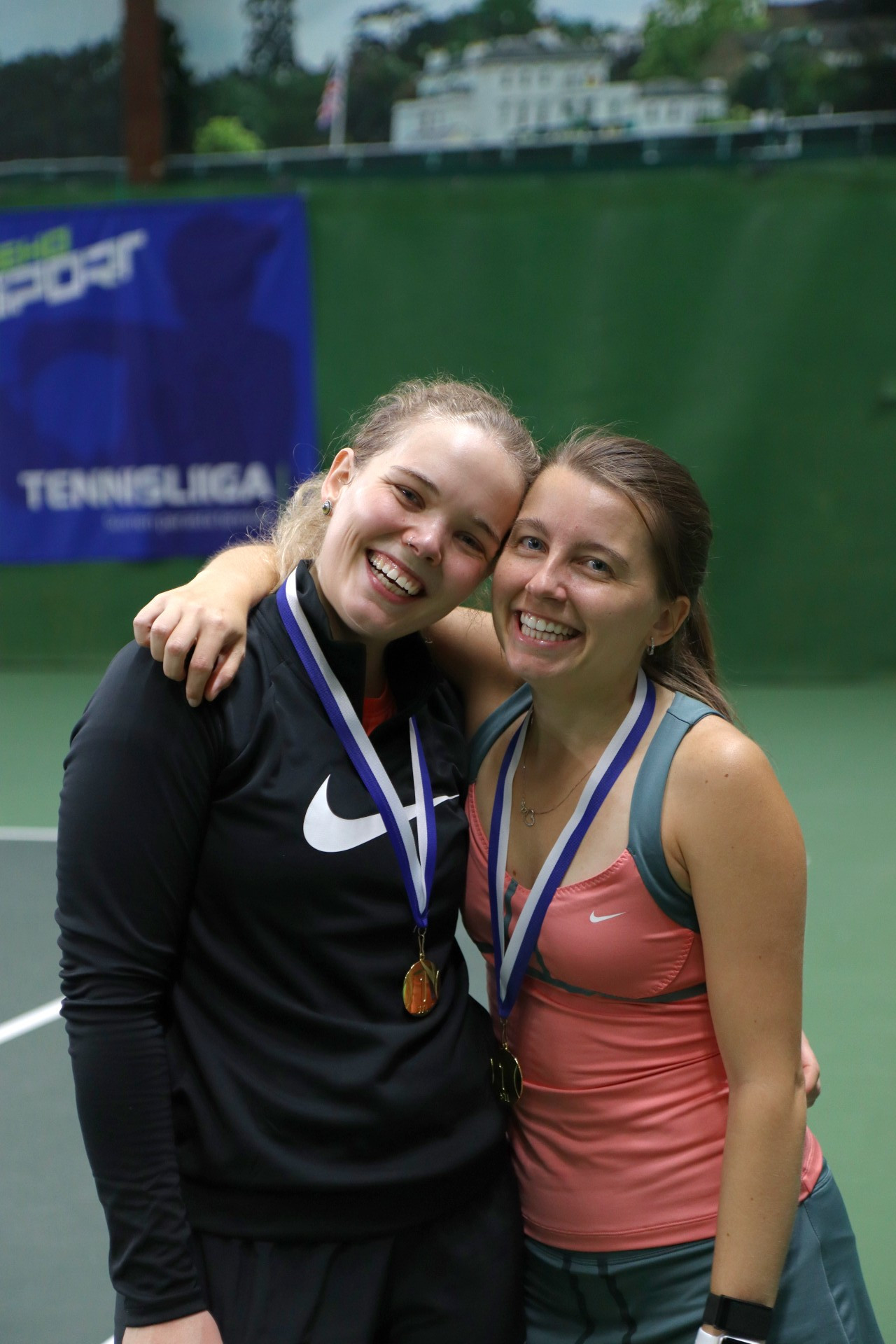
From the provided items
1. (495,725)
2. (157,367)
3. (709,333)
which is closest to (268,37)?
(157,367)

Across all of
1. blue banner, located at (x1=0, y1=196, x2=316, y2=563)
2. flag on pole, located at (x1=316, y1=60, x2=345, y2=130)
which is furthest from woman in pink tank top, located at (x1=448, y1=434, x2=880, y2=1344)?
flag on pole, located at (x1=316, y1=60, x2=345, y2=130)

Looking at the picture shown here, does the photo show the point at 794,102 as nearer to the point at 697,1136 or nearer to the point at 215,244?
the point at 215,244

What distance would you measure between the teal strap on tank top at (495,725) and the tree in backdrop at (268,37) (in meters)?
8.45

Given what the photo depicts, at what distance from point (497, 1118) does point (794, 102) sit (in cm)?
798

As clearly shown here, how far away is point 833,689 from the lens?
7.27 meters

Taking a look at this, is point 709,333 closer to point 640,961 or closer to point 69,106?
point 69,106

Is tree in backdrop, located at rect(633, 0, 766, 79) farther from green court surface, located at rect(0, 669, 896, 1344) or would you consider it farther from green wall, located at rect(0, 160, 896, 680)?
green court surface, located at rect(0, 669, 896, 1344)

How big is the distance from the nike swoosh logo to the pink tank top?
0.87 feet

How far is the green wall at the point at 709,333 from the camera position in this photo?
719 centimetres

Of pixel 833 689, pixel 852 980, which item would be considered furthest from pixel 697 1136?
pixel 833 689

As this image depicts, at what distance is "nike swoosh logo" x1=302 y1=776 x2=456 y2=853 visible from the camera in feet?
4.78

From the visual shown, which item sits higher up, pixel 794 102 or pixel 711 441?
pixel 794 102

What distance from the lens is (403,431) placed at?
5.52ft

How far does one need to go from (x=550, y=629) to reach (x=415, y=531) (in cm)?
21
